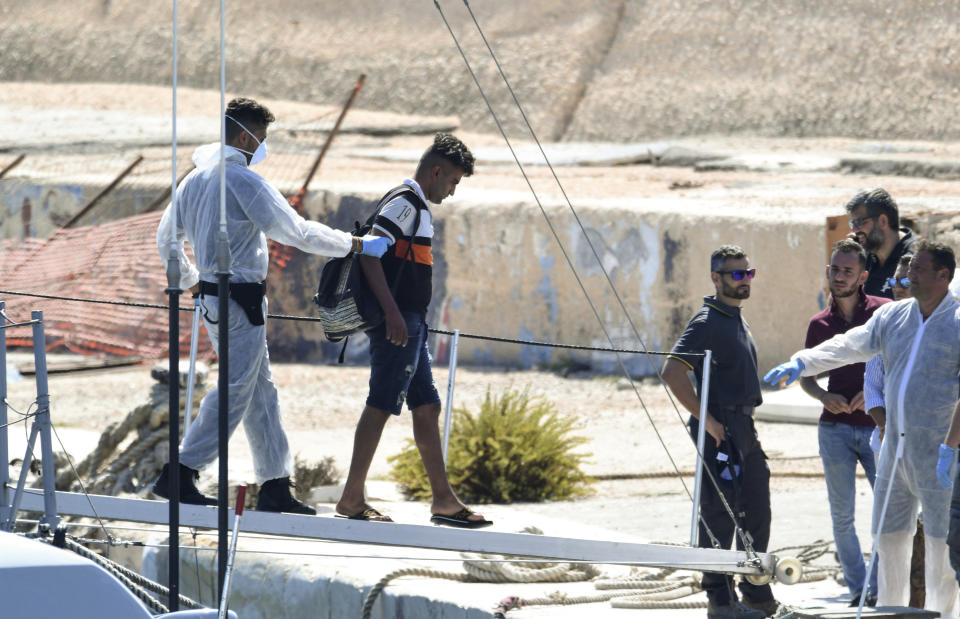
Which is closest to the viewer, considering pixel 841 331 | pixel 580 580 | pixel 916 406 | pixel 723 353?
pixel 916 406

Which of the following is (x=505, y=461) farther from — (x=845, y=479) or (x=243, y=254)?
(x=243, y=254)

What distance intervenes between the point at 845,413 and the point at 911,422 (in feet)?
2.61

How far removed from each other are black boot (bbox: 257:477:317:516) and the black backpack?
599 mm

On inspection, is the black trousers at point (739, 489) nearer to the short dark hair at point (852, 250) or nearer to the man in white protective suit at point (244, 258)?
the short dark hair at point (852, 250)

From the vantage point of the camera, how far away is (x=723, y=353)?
6.47 m

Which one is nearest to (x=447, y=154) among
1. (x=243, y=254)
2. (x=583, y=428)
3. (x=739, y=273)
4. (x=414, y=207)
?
(x=414, y=207)

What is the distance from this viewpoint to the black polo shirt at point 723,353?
6469mm

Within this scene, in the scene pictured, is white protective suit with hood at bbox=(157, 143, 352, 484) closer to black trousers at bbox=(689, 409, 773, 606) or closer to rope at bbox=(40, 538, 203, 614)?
rope at bbox=(40, 538, 203, 614)

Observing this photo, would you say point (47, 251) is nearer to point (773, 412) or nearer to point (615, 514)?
point (773, 412)

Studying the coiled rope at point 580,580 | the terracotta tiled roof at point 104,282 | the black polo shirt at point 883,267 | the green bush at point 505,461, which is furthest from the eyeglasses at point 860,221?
the terracotta tiled roof at point 104,282

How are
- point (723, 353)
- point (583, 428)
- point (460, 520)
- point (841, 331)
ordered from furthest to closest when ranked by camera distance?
point (583, 428), point (841, 331), point (723, 353), point (460, 520)

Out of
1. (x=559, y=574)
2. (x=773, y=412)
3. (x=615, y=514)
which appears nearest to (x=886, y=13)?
(x=773, y=412)

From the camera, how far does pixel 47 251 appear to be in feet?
59.6

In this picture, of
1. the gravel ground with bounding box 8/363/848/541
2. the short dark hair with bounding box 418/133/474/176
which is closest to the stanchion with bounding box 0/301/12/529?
the short dark hair with bounding box 418/133/474/176
